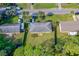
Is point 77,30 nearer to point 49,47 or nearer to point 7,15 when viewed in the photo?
point 49,47

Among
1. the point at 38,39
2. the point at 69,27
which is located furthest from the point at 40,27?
the point at 69,27

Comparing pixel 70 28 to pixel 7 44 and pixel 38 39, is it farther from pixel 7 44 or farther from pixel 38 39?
pixel 7 44

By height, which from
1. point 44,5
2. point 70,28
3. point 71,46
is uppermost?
point 44,5

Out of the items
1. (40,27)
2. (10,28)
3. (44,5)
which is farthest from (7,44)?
(44,5)

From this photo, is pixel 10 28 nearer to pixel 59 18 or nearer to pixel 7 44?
pixel 7 44

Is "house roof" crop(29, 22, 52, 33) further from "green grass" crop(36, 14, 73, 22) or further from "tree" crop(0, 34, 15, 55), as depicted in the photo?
"tree" crop(0, 34, 15, 55)

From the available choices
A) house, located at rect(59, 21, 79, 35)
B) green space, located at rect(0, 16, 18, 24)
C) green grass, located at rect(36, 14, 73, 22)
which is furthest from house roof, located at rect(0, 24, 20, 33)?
house, located at rect(59, 21, 79, 35)

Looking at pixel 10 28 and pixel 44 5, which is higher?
pixel 44 5

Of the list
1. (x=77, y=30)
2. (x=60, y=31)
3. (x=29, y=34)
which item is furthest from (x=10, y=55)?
(x=77, y=30)
